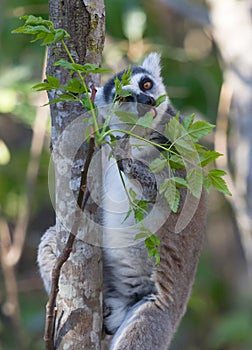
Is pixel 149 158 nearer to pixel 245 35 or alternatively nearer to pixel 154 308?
pixel 154 308

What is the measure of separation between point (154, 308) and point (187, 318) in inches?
271

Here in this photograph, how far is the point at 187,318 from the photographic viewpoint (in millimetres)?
11266

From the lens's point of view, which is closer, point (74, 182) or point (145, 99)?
point (74, 182)

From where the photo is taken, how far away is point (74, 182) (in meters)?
3.79

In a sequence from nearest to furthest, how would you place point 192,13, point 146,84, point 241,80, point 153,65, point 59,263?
point 59,263 → point 146,84 → point 153,65 → point 241,80 → point 192,13

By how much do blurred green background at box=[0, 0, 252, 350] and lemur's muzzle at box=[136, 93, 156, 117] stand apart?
93.9 inches

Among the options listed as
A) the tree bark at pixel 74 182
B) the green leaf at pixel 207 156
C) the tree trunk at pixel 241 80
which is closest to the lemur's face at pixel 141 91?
the tree bark at pixel 74 182

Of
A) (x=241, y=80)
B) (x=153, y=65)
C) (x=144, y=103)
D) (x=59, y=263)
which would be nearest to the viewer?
(x=59, y=263)

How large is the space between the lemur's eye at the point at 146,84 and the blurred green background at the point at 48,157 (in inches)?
83.5

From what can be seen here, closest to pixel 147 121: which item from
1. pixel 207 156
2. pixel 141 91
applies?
pixel 207 156

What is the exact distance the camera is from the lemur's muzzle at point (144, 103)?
4393mm

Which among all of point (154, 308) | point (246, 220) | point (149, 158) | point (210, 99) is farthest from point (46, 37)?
point (210, 99)

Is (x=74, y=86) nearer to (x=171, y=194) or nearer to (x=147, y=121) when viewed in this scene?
(x=147, y=121)

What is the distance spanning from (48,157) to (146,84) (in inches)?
164
